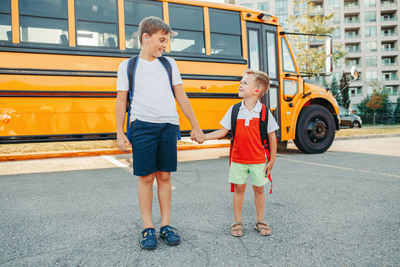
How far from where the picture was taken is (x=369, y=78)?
1785 inches

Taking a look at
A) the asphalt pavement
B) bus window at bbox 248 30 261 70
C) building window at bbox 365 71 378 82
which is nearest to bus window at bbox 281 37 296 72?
bus window at bbox 248 30 261 70

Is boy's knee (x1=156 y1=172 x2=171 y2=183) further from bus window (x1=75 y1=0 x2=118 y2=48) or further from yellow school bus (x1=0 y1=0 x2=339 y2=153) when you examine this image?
bus window (x1=75 y1=0 x2=118 y2=48)

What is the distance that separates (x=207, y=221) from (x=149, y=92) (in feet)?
3.58

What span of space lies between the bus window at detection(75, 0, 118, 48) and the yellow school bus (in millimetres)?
14

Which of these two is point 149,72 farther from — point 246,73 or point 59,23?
point 59,23

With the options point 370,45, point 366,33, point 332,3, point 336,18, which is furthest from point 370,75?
point 332,3

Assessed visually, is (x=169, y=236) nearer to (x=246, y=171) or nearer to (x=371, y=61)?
(x=246, y=171)

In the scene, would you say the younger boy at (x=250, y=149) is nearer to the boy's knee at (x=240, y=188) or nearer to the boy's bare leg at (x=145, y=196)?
the boy's knee at (x=240, y=188)

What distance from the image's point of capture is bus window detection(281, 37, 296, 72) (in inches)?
236

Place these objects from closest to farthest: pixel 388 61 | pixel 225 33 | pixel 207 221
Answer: pixel 207 221
pixel 225 33
pixel 388 61

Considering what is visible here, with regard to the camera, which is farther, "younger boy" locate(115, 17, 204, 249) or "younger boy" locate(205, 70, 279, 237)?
"younger boy" locate(205, 70, 279, 237)

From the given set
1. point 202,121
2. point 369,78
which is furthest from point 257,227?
point 369,78

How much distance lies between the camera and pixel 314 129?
609 centimetres

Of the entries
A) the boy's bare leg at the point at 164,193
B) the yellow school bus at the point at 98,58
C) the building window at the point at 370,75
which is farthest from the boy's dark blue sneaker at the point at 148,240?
the building window at the point at 370,75
